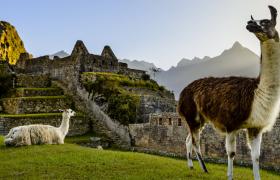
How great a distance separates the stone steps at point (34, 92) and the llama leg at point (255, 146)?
23.3 metres

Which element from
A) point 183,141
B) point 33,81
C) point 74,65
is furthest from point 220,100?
point 33,81

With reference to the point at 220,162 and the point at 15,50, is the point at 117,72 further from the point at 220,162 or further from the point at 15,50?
the point at 15,50

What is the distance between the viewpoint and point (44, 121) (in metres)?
24.3

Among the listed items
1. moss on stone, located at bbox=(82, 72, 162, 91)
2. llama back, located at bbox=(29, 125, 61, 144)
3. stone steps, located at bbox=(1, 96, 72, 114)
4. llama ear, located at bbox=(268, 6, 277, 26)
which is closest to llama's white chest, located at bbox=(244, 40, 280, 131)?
llama ear, located at bbox=(268, 6, 277, 26)

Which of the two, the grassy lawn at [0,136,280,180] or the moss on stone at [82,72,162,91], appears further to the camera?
the moss on stone at [82,72,162,91]

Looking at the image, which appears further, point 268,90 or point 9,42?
point 9,42

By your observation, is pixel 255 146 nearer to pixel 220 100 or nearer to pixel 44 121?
pixel 220 100

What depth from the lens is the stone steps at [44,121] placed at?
2392 centimetres

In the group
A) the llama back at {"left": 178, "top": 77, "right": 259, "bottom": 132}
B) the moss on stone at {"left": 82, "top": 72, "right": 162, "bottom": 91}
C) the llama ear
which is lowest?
the llama back at {"left": 178, "top": 77, "right": 259, "bottom": 132}

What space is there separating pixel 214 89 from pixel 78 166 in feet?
12.6

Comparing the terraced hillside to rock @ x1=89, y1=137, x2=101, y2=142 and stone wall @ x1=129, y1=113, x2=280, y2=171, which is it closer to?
rock @ x1=89, y1=137, x2=101, y2=142

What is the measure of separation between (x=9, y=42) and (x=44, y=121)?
45.2 metres

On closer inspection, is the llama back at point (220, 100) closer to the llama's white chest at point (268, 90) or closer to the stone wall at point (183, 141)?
the llama's white chest at point (268, 90)

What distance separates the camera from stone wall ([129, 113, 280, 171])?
1559 centimetres
